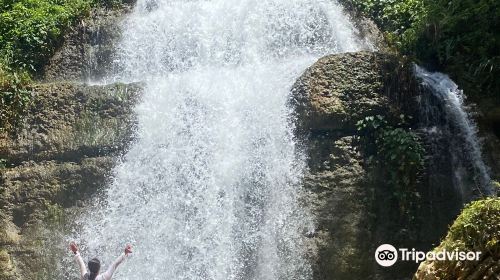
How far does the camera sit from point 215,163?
9.19 m

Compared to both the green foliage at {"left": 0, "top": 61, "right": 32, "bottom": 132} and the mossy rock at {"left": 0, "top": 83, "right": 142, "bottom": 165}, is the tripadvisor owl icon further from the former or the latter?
the green foliage at {"left": 0, "top": 61, "right": 32, "bottom": 132}

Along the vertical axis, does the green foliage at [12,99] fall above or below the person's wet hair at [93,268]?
below

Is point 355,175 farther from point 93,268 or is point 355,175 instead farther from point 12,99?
point 12,99

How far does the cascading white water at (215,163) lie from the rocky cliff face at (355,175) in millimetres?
324

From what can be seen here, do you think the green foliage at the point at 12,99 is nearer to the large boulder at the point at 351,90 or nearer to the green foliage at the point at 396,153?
the large boulder at the point at 351,90

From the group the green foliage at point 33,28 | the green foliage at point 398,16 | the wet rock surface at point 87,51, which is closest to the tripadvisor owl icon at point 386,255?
the green foliage at point 398,16

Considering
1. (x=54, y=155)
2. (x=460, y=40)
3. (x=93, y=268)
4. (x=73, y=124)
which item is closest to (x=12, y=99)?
(x=73, y=124)

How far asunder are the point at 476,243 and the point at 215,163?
493cm

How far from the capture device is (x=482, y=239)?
5.08 m

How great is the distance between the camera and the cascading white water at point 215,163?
8352mm

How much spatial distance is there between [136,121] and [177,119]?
0.74 metres

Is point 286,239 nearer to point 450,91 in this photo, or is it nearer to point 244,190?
point 244,190

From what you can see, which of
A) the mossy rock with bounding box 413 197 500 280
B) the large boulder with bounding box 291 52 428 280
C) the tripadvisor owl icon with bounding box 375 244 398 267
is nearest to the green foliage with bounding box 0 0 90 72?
the large boulder with bounding box 291 52 428 280

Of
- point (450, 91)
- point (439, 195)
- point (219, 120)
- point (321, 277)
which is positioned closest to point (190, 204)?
point (219, 120)
